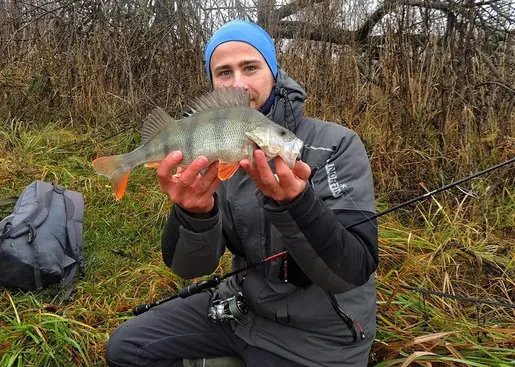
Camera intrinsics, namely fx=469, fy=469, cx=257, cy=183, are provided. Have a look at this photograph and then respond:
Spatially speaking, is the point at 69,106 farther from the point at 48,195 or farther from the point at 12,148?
the point at 48,195

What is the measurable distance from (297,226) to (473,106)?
2407mm

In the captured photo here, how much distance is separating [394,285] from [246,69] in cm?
133

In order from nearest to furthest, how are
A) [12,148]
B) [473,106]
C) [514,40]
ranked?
[473,106]
[514,40]
[12,148]

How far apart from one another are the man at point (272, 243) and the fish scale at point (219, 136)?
0.04 metres

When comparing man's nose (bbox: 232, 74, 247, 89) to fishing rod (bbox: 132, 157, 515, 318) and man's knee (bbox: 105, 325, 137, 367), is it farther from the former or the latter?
man's knee (bbox: 105, 325, 137, 367)

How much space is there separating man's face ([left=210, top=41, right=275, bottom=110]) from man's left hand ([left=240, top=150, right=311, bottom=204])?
54 centimetres

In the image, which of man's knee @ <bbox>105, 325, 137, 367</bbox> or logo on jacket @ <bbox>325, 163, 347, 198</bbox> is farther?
man's knee @ <bbox>105, 325, 137, 367</bbox>

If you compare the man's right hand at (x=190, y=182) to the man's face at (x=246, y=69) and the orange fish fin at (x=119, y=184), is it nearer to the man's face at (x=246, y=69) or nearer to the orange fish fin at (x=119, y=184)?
the orange fish fin at (x=119, y=184)

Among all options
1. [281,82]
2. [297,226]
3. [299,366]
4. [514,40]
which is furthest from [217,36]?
[514,40]

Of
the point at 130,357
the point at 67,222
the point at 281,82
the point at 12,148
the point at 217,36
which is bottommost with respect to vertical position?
the point at 130,357

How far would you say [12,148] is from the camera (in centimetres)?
431

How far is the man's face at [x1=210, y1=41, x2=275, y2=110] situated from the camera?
176 centimetres

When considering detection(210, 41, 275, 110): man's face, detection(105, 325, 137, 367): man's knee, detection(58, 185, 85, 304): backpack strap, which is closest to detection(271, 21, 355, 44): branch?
detection(58, 185, 85, 304): backpack strap

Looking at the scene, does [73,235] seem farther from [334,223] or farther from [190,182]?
[334,223]
